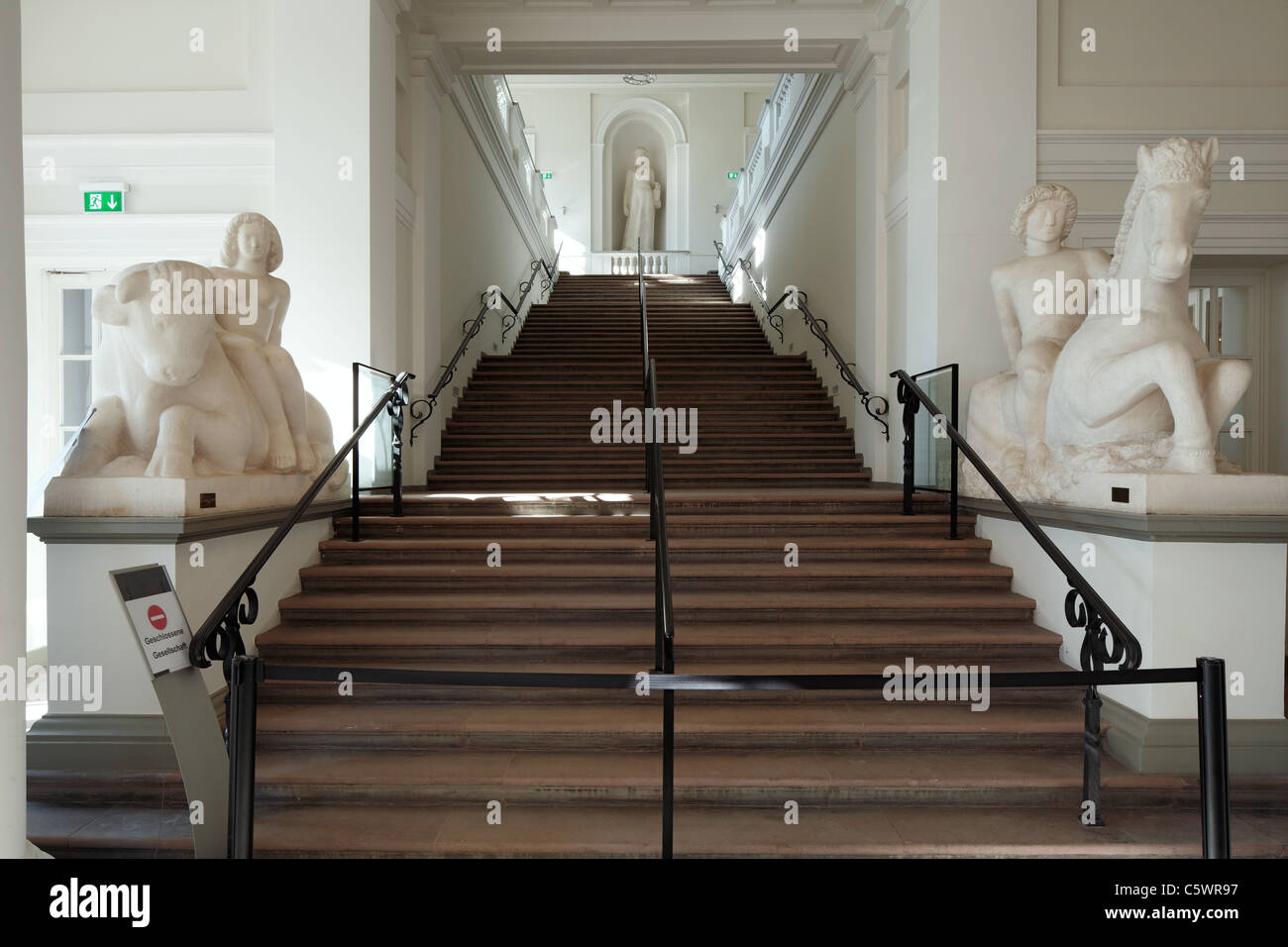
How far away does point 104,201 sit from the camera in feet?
22.2

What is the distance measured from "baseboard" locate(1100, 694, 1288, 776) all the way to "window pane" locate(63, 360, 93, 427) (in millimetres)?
7964

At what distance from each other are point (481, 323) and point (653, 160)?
46.8 ft

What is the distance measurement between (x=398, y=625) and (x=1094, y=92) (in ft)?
21.6

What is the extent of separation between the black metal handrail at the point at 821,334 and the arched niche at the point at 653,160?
6.89m

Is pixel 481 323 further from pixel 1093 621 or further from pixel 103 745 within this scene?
pixel 1093 621

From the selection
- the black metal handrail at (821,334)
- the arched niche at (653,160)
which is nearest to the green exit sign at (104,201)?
the black metal handrail at (821,334)

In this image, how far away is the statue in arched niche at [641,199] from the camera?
70.2 feet

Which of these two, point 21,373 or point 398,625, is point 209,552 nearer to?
point 398,625

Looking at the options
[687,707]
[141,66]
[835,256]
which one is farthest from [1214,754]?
[141,66]

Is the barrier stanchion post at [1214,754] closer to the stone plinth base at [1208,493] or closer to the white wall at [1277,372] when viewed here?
the stone plinth base at [1208,493]

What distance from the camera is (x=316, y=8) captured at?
6.33 m

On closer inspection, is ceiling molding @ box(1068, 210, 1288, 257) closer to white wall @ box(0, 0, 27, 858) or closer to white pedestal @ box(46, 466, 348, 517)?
white pedestal @ box(46, 466, 348, 517)

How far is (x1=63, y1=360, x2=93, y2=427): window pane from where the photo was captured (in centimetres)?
700

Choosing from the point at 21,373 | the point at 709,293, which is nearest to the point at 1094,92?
the point at 21,373
